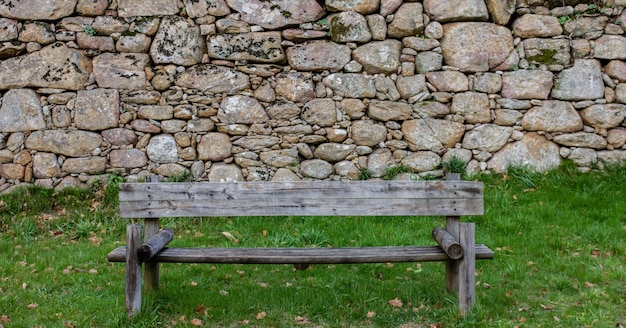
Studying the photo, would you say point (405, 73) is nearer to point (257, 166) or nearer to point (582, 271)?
point (257, 166)

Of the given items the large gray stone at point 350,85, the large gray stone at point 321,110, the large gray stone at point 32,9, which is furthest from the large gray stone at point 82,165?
the large gray stone at point 350,85

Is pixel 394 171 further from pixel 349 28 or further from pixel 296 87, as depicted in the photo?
pixel 349 28

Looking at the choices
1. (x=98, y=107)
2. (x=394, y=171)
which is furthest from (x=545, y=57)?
(x=98, y=107)

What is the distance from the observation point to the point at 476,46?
22.5 ft

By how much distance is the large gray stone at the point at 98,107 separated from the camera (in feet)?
22.2

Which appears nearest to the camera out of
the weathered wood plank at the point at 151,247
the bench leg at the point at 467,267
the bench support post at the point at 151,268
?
the weathered wood plank at the point at 151,247

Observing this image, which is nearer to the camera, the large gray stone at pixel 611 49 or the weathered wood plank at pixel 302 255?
the weathered wood plank at pixel 302 255

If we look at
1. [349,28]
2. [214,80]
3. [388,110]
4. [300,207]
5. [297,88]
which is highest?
[349,28]

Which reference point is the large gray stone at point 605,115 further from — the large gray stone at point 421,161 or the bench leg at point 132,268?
the bench leg at point 132,268

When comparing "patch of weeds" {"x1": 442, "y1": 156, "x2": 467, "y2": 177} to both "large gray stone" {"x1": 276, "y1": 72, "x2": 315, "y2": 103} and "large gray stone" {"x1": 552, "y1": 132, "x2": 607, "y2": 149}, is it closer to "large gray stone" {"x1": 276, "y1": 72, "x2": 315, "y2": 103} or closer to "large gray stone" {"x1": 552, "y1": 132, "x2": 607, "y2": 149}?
"large gray stone" {"x1": 552, "y1": 132, "x2": 607, "y2": 149}

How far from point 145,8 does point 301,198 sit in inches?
179

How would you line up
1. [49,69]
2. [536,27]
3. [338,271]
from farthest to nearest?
[536,27] → [49,69] → [338,271]

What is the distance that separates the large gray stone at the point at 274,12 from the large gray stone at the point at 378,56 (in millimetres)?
798

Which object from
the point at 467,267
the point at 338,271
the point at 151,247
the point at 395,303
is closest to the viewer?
the point at 151,247
